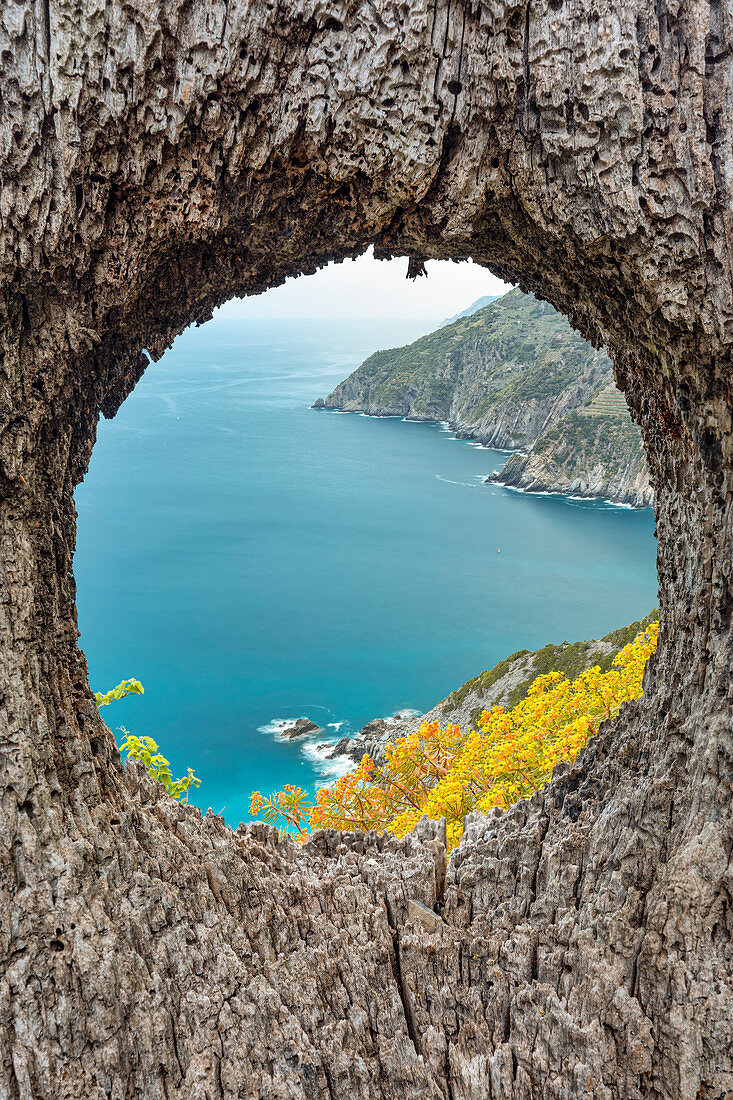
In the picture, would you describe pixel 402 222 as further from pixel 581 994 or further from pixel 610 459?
pixel 610 459

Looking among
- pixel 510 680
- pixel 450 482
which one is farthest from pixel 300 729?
pixel 450 482

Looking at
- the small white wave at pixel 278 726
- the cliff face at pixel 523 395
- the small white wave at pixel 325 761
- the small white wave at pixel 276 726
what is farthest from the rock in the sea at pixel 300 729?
the cliff face at pixel 523 395

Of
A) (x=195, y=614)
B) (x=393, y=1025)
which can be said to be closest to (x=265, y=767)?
(x=195, y=614)

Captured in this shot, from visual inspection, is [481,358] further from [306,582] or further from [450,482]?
[306,582]

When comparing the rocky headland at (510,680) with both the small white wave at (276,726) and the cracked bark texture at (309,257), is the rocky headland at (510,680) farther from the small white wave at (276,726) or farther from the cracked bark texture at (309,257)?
the cracked bark texture at (309,257)

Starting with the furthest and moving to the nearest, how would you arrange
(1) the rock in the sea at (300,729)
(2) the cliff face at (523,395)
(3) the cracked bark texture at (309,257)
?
1. (2) the cliff face at (523,395)
2. (1) the rock in the sea at (300,729)
3. (3) the cracked bark texture at (309,257)

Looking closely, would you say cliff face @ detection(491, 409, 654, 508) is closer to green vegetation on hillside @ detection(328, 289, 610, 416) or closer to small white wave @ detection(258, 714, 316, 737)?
green vegetation on hillside @ detection(328, 289, 610, 416)

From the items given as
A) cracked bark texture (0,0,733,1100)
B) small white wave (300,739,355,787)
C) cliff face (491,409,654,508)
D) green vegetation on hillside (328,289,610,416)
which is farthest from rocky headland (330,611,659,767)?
green vegetation on hillside (328,289,610,416)
